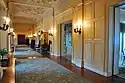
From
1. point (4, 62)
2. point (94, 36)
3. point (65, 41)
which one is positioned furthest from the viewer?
point (65, 41)

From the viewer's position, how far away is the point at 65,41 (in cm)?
1382

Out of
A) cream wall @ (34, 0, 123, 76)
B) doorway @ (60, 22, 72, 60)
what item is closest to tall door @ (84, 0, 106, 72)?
cream wall @ (34, 0, 123, 76)

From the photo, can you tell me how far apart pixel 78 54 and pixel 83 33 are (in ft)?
3.65

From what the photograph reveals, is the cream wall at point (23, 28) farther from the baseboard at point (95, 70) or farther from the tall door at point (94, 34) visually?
the baseboard at point (95, 70)

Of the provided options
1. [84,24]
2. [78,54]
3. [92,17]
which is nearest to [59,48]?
[78,54]

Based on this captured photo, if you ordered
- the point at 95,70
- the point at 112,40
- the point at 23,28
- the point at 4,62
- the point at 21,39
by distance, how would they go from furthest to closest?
the point at 21,39 → the point at 23,28 → the point at 4,62 → the point at 95,70 → the point at 112,40

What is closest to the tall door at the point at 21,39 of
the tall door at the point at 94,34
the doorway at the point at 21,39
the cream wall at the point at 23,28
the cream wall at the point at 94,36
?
the doorway at the point at 21,39

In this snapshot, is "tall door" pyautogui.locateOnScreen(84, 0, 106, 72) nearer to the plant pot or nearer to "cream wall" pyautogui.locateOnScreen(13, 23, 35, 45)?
the plant pot

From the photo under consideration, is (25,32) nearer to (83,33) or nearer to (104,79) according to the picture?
(83,33)

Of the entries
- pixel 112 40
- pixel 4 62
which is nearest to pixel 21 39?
pixel 4 62

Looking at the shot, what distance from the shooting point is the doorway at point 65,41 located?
451 inches

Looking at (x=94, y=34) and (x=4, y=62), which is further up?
(x=94, y=34)

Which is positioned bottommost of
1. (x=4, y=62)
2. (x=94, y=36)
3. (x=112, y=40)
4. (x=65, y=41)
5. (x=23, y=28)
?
(x=4, y=62)

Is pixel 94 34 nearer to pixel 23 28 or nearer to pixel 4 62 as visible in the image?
pixel 4 62
